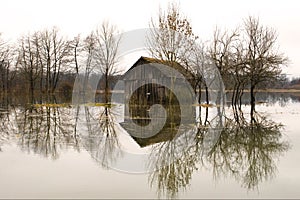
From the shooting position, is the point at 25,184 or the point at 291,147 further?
the point at 291,147

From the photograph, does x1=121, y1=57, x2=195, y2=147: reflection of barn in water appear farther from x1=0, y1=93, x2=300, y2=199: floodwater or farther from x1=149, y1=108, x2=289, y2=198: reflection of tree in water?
x1=0, y1=93, x2=300, y2=199: floodwater

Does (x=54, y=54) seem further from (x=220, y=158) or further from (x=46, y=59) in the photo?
(x=220, y=158)

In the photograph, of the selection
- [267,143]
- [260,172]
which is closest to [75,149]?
[260,172]

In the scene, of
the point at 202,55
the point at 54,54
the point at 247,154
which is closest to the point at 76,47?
the point at 54,54

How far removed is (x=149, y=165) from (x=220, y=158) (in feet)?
7.12

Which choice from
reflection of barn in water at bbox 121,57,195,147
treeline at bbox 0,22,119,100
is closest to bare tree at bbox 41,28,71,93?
treeline at bbox 0,22,119,100

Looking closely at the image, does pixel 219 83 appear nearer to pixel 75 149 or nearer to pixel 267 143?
pixel 267 143

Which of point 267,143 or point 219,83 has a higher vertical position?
point 219,83

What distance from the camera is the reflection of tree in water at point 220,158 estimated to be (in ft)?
22.0

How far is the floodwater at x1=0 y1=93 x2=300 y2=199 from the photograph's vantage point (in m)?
5.95

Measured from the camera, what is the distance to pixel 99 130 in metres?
14.2

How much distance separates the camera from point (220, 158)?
8.63m

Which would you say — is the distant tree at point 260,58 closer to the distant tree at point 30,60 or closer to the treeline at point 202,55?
the treeline at point 202,55

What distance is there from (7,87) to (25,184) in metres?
62.1
